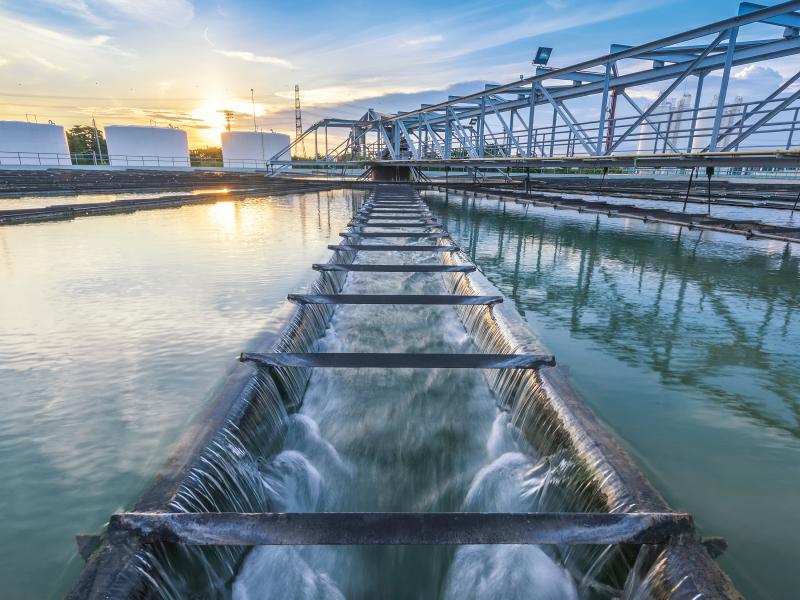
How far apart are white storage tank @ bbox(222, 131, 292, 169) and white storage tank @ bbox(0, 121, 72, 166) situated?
50.8 ft

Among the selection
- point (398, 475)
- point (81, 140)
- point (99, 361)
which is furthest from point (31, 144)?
point (398, 475)

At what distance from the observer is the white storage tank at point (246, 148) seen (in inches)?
1997

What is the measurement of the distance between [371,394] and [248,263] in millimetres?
4464

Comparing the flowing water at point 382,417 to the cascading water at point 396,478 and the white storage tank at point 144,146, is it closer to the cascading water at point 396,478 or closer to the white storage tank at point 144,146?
the cascading water at point 396,478

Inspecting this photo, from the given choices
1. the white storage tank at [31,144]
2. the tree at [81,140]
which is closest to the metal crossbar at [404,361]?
the white storage tank at [31,144]

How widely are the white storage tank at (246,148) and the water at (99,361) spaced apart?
150 feet

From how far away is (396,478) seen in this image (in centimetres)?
297

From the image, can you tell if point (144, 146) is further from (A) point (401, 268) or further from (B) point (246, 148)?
(A) point (401, 268)

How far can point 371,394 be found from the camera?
4012mm

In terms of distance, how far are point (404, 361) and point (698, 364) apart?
9.06ft

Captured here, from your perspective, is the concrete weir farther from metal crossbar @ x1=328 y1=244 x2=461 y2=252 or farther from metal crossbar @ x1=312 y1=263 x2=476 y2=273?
metal crossbar @ x1=328 y1=244 x2=461 y2=252

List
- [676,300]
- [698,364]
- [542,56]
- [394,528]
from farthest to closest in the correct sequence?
1. [542,56]
2. [676,300]
3. [698,364]
4. [394,528]

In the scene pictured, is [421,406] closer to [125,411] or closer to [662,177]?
[125,411]

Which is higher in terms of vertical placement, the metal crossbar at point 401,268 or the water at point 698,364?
the metal crossbar at point 401,268
